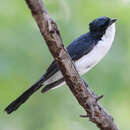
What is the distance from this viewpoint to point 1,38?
4500mm

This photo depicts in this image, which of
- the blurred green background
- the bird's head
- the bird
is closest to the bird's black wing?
the bird

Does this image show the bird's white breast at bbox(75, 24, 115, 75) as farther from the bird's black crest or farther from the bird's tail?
the bird's tail

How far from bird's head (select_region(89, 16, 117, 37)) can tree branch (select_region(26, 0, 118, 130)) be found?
1086mm

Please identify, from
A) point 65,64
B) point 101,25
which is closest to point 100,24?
point 101,25

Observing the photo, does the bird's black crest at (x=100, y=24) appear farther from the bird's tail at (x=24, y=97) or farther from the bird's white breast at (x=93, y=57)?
the bird's tail at (x=24, y=97)

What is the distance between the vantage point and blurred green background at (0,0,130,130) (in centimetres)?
452

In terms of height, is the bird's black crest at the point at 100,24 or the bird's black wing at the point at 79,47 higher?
the bird's black crest at the point at 100,24

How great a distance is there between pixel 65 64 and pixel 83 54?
118 centimetres

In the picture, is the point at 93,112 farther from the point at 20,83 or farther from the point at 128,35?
the point at 128,35

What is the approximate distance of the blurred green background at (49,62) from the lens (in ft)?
14.8

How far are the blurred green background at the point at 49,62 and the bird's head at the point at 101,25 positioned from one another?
29cm

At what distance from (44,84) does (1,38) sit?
73 centimetres

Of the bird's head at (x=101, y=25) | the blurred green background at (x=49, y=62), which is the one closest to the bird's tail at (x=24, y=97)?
the blurred green background at (x=49, y=62)

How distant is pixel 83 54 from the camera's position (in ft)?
13.8
